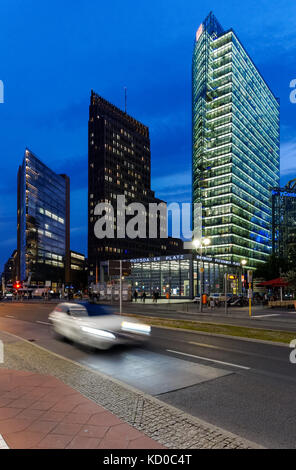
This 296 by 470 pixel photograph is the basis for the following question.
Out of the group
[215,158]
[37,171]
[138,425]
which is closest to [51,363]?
[138,425]

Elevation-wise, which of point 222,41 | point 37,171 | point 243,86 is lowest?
Answer: point 37,171

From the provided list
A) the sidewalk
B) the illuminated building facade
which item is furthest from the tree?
the illuminated building facade

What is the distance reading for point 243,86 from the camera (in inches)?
5128

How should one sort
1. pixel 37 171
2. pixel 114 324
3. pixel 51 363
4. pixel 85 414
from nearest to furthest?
pixel 85 414 → pixel 51 363 → pixel 114 324 → pixel 37 171

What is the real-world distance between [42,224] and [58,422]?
445ft

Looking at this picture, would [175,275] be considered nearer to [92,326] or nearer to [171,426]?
[92,326]

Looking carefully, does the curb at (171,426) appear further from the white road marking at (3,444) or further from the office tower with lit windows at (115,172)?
the office tower with lit windows at (115,172)

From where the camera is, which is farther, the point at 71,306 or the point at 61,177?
the point at 61,177

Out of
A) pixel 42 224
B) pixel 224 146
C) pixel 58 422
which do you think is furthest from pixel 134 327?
Answer: pixel 42 224

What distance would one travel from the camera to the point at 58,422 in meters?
5.48

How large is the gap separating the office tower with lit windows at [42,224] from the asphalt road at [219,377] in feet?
390

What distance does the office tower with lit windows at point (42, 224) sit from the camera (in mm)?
126562

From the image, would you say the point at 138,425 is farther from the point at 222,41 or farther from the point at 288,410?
the point at 222,41

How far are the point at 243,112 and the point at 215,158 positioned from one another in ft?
76.5
